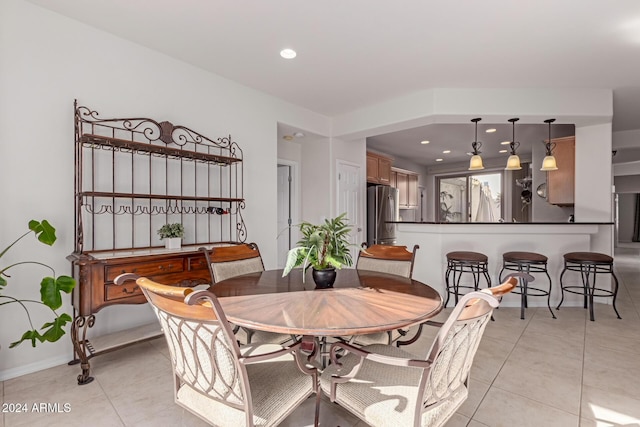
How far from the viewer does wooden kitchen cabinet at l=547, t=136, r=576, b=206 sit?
4617 millimetres

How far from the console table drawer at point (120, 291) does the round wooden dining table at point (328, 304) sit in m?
0.84

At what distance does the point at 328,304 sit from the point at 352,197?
3820 millimetres

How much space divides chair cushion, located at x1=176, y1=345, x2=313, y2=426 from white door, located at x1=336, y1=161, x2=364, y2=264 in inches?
142

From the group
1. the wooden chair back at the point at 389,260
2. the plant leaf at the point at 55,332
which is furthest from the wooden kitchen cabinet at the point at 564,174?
the plant leaf at the point at 55,332

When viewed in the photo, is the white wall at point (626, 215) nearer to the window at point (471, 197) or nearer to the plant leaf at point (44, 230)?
the window at point (471, 197)

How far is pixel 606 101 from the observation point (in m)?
3.78

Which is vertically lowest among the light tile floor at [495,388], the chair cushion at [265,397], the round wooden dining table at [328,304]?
the light tile floor at [495,388]

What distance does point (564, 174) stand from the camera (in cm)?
470

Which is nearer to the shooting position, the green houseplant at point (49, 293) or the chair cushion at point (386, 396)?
the chair cushion at point (386, 396)

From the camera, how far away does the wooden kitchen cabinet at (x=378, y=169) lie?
6.07 meters

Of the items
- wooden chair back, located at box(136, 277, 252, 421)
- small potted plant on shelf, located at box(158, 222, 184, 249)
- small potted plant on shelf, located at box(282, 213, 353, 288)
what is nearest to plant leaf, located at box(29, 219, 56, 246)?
small potted plant on shelf, located at box(158, 222, 184, 249)

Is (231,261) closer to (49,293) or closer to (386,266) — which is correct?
(49,293)

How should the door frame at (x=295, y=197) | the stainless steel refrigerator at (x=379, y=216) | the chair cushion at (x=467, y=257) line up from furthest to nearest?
1. the stainless steel refrigerator at (x=379, y=216)
2. the door frame at (x=295, y=197)
3. the chair cushion at (x=467, y=257)

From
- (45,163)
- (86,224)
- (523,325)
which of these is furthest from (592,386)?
(45,163)
